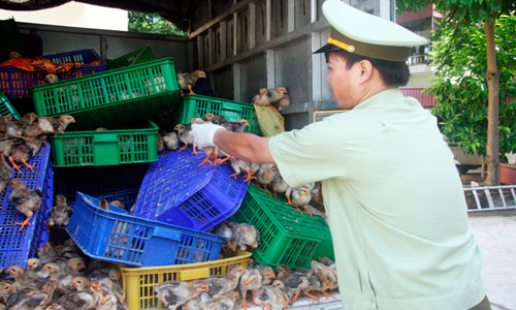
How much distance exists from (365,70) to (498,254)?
18.2 feet

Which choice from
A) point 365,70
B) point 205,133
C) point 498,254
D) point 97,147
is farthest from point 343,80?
point 498,254

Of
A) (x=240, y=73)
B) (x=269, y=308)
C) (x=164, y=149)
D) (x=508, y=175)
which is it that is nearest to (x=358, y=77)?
(x=269, y=308)

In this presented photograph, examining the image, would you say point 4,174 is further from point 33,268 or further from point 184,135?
point 184,135

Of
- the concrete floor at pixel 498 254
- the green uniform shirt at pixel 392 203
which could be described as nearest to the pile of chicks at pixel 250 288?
the green uniform shirt at pixel 392 203

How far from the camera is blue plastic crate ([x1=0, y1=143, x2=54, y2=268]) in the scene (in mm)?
3516

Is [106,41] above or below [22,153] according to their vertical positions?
above

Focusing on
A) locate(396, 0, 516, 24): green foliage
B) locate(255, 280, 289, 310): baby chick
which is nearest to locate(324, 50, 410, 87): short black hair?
locate(255, 280, 289, 310): baby chick

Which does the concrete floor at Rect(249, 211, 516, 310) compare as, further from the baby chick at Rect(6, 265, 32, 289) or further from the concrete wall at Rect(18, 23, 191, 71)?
the concrete wall at Rect(18, 23, 191, 71)

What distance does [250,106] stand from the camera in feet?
17.3

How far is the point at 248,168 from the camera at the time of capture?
3.97m

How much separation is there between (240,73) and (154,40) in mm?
2497

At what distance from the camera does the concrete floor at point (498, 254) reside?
4.86m

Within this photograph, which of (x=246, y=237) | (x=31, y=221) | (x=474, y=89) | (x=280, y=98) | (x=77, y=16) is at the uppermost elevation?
(x=77, y=16)

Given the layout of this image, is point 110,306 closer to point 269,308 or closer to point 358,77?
point 269,308
